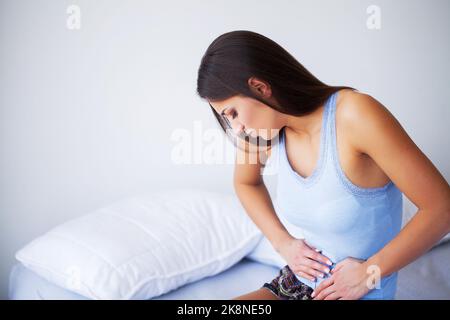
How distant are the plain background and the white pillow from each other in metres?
0.15

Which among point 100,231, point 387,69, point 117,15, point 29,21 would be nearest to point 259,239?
point 100,231

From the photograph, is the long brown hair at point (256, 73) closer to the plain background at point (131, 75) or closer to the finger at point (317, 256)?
the finger at point (317, 256)

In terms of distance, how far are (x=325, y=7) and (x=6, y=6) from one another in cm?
76

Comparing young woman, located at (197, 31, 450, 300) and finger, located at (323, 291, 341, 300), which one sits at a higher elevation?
young woman, located at (197, 31, 450, 300)

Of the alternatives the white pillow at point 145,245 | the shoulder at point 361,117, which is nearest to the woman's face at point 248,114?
the shoulder at point 361,117

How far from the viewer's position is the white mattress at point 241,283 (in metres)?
1.07

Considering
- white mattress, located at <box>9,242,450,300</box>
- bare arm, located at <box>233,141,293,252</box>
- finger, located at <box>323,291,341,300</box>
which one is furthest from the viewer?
white mattress, located at <box>9,242,450,300</box>

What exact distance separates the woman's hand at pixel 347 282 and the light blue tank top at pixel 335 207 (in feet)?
0.08

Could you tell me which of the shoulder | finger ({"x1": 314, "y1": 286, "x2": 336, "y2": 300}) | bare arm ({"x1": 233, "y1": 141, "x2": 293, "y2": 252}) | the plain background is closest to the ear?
the shoulder

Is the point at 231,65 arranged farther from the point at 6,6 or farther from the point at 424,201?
the point at 6,6

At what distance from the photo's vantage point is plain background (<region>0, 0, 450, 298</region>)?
45.4 inches

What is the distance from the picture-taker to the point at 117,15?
1161 mm

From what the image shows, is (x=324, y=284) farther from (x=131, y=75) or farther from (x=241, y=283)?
(x=131, y=75)

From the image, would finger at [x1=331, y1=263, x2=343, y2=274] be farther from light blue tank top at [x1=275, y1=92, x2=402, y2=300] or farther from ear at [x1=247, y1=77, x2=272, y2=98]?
ear at [x1=247, y1=77, x2=272, y2=98]
